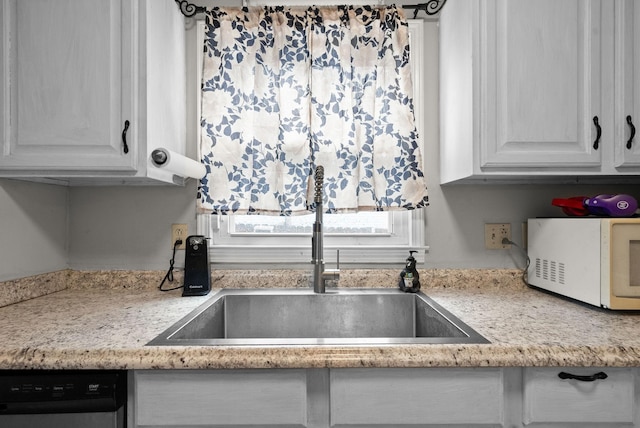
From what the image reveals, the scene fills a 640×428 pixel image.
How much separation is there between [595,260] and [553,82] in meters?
0.64

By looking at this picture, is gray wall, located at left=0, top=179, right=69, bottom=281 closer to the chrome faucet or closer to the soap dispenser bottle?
the chrome faucet

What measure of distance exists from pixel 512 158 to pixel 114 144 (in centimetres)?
141

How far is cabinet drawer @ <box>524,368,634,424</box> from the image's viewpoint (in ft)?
3.09

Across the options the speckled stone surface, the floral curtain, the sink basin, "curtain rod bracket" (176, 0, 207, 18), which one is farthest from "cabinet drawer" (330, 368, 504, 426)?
"curtain rod bracket" (176, 0, 207, 18)

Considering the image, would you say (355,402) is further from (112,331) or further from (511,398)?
(112,331)

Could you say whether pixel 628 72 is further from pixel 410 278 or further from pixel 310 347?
pixel 310 347

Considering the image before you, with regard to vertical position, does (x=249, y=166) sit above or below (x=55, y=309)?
above

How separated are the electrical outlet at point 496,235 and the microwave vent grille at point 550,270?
166 mm

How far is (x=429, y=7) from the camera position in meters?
1.67

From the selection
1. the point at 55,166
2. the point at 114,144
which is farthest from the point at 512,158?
the point at 55,166

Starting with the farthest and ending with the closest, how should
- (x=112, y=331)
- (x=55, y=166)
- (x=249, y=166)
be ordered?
(x=249, y=166), (x=55, y=166), (x=112, y=331)

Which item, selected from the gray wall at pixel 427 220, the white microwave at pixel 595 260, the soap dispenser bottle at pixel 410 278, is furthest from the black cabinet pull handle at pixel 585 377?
the gray wall at pixel 427 220

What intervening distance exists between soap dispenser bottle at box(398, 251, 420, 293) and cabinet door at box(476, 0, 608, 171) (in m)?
0.49

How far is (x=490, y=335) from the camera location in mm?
1012
